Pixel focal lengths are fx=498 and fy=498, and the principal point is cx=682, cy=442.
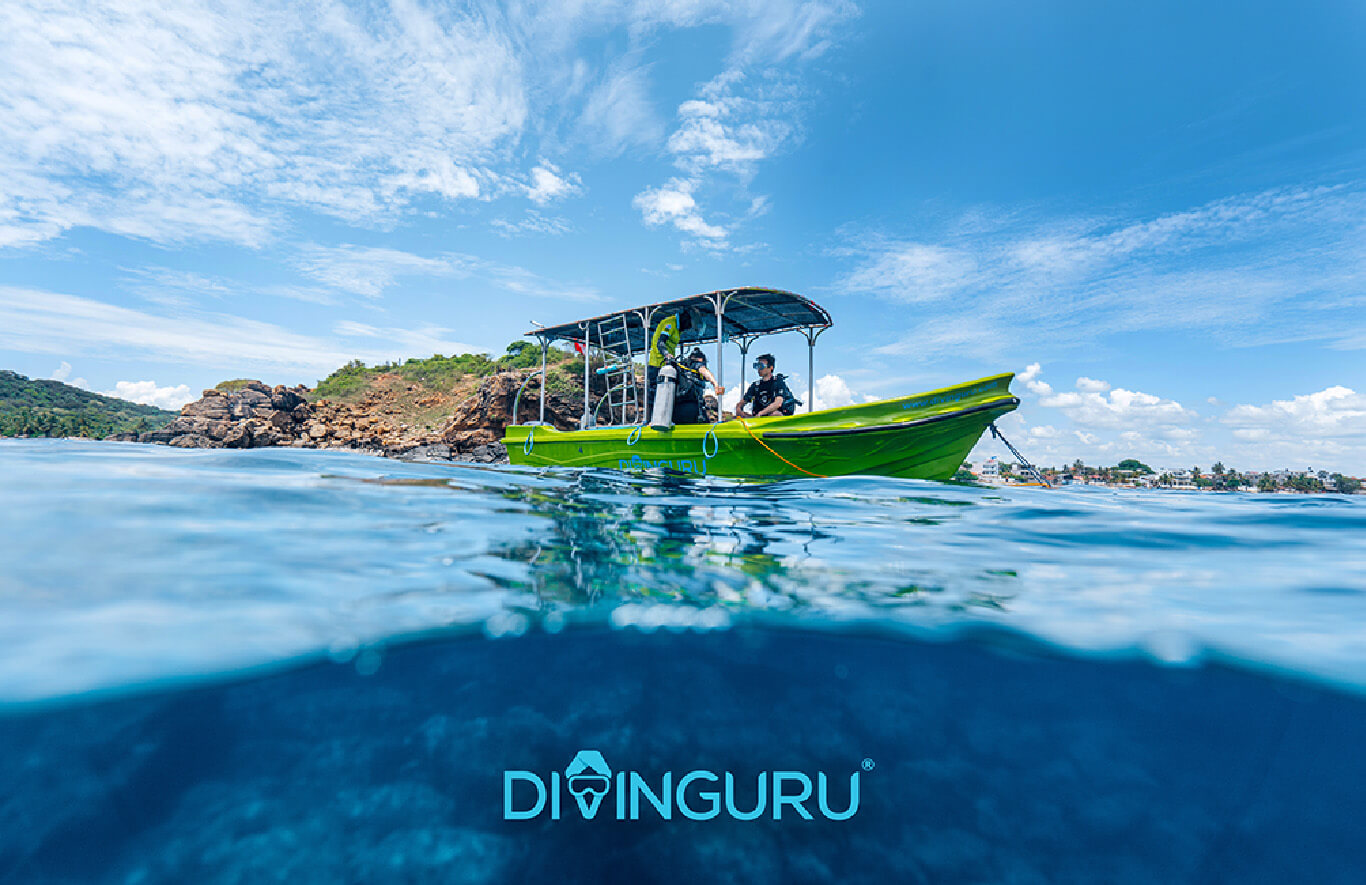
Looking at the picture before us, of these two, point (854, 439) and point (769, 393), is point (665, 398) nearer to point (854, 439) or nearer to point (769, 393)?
point (769, 393)

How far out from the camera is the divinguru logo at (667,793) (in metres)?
2.19

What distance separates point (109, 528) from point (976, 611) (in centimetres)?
507

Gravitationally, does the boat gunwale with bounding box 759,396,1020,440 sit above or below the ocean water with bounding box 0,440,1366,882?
above

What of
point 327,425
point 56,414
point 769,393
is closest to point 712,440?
point 769,393

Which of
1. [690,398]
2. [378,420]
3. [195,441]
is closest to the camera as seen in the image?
[690,398]

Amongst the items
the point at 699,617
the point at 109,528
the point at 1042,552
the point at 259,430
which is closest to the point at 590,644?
the point at 699,617

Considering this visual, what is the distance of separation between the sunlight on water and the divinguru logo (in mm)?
702

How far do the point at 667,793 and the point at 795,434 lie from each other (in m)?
5.52

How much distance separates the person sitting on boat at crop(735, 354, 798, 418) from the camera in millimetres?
8570

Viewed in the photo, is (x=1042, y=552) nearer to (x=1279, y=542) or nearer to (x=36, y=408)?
(x=1279, y=542)

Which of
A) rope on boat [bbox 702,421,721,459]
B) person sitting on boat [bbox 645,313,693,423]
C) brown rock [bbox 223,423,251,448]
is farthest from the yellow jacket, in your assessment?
brown rock [bbox 223,423,251,448]

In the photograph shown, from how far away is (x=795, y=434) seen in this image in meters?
7.28

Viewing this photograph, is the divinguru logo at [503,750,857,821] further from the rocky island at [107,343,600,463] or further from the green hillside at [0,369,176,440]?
the green hillside at [0,369,176,440]

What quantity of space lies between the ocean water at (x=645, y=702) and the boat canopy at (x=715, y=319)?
18.1 ft
